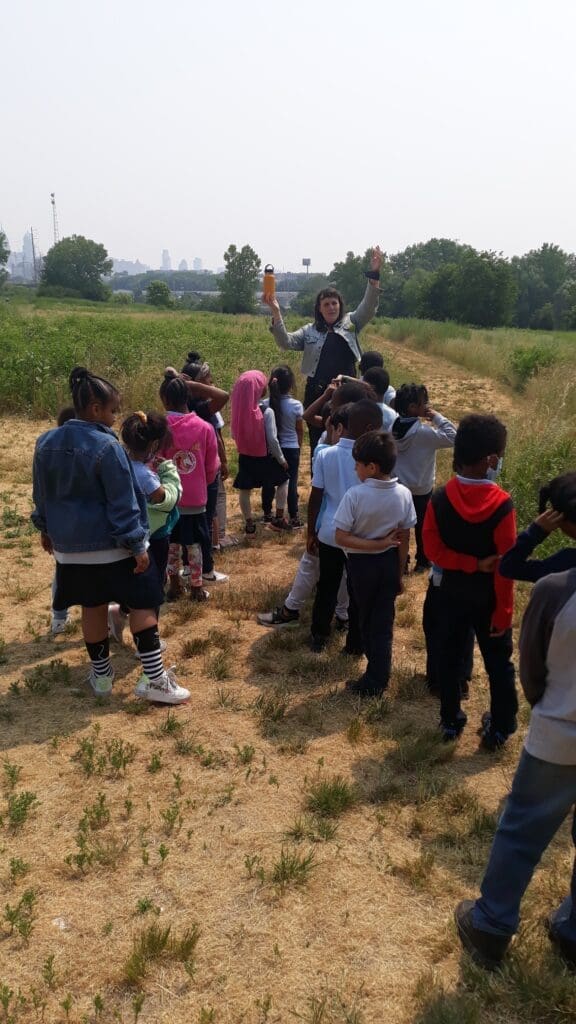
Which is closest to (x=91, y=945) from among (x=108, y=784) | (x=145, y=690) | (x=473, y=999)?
(x=108, y=784)

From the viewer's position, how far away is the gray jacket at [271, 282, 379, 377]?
6336 millimetres

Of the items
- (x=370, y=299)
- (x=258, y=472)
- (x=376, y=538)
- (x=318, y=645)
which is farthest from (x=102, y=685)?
(x=370, y=299)

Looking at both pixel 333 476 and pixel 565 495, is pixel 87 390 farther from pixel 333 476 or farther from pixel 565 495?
pixel 565 495

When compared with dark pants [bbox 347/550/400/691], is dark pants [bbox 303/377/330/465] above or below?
above

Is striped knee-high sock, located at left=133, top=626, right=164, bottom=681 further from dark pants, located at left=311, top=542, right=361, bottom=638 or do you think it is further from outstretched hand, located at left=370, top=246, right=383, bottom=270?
outstretched hand, located at left=370, top=246, right=383, bottom=270

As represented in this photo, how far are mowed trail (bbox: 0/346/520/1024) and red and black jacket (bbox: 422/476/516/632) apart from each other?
94 centimetres

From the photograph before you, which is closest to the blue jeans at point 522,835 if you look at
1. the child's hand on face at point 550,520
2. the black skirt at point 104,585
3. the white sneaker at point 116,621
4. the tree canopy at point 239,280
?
the child's hand on face at point 550,520

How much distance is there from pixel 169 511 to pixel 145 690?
1.13 metres

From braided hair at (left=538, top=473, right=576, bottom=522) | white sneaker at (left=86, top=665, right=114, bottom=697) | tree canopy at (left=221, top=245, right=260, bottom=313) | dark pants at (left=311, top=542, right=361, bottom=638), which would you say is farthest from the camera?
tree canopy at (left=221, top=245, right=260, bottom=313)

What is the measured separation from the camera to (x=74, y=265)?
3671 inches

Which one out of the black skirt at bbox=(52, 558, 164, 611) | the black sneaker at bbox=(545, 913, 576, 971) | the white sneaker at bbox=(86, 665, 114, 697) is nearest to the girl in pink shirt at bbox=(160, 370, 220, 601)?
the black skirt at bbox=(52, 558, 164, 611)

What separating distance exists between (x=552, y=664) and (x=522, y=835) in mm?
575

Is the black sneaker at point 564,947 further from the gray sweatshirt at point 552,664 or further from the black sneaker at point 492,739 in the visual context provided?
the black sneaker at point 492,739

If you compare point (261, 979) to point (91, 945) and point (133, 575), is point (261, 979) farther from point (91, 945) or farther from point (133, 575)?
point (133, 575)
